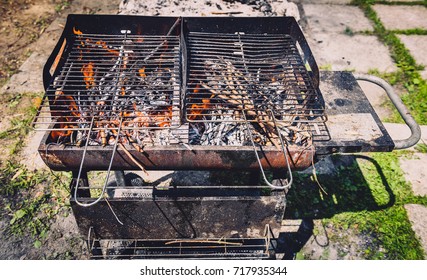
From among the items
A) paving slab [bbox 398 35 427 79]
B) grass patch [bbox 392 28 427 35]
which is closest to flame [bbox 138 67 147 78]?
paving slab [bbox 398 35 427 79]

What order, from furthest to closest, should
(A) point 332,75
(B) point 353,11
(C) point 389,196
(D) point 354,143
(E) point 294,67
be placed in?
(B) point 353,11 < (C) point 389,196 < (A) point 332,75 < (E) point 294,67 < (D) point 354,143

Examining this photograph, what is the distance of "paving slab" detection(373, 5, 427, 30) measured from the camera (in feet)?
21.3

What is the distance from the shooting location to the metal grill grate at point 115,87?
8.03 ft

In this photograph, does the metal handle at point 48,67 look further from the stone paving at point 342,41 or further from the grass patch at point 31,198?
the stone paving at point 342,41

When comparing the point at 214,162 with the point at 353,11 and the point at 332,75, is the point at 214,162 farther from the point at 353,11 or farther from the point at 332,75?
the point at 353,11

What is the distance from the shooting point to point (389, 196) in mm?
3891

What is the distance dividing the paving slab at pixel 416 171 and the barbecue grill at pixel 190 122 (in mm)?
1736

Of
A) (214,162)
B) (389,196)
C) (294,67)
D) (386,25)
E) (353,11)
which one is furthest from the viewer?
(353,11)

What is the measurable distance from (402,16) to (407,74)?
2.01 metres

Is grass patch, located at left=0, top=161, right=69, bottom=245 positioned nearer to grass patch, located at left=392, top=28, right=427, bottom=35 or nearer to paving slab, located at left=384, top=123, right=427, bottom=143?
paving slab, located at left=384, top=123, right=427, bottom=143

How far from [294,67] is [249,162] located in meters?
1.08

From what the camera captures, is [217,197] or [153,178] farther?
[153,178]

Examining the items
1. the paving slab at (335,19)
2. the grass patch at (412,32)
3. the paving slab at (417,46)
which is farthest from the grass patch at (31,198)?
the grass patch at (412,32)

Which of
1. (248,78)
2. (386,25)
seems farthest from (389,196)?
(386,25)
